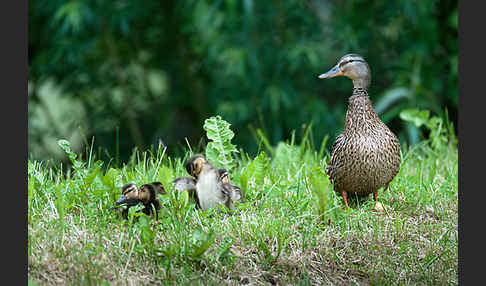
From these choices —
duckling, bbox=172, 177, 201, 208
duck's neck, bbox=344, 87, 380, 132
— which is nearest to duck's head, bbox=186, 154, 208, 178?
duckling, bbox=172, 177, 201, 208

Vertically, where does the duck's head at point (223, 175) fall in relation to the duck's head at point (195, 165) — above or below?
below

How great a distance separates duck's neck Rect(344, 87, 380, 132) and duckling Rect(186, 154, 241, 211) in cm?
96

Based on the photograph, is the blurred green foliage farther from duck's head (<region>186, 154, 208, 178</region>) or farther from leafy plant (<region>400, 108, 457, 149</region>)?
duck's head (<region>186, 154, 208, 178</region>)

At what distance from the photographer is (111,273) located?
339 cm

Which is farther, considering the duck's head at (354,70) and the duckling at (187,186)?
the duck's head at (354,70)

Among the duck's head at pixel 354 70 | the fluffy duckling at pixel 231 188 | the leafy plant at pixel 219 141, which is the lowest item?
the fluffy duckling at pixel 231 188

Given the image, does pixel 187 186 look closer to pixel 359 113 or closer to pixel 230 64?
pixel 359 113

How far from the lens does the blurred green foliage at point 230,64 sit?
7.62 metres

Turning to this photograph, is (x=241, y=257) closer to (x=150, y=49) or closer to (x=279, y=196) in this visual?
(x=279, y=196)

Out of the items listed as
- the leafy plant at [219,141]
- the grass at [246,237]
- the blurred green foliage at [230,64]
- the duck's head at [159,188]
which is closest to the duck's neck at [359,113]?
the grass at [246,237]

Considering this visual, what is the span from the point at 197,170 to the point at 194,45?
5164mm

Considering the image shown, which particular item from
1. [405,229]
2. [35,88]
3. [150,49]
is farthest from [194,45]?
[405,229]

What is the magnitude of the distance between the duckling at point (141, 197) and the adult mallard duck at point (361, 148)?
1243mm

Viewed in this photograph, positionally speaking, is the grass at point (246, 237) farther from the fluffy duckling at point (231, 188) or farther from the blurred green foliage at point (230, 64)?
the blurred green foliage at point (230, 64)
